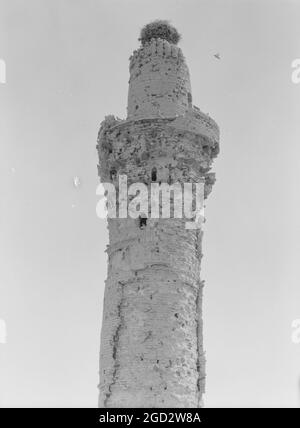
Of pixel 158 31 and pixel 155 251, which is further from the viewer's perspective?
pixel 158 31

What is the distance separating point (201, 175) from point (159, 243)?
7.22ft

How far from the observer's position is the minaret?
15055 mm

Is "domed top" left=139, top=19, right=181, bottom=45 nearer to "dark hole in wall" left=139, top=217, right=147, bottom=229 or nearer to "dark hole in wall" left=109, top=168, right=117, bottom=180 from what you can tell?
"dark hole in wall" left=109, top=168, right=117, bottom=180

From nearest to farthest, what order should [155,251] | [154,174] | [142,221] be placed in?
[155,251] → [142,221] → [154,174]

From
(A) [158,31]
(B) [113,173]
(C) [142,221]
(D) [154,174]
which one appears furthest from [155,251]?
(A) [158,31]

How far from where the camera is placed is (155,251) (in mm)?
15906

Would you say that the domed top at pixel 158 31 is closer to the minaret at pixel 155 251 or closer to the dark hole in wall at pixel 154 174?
the minaret at pixel 155 251

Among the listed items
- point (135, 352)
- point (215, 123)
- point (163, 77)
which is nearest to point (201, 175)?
point (215, 123)

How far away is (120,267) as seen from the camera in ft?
53.1

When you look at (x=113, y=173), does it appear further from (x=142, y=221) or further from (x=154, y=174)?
(x=142, y=221)

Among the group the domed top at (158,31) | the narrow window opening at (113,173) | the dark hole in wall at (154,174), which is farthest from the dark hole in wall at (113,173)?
the domed top at (158,31)

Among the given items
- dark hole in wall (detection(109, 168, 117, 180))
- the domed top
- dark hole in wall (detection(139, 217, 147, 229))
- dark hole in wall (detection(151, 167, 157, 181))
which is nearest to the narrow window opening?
dark hole in wall (detection(109, 168, 117, 180))

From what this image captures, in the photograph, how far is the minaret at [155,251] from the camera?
15055mm

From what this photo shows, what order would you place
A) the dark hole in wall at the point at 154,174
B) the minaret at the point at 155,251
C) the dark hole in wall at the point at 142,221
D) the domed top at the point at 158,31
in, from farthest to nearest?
the domed top at the point at 158,31 → the dark hole in wall at the point at 154,174 → the dark hole in wall at the point at 142,221 → the minaret at the point at 155,251
